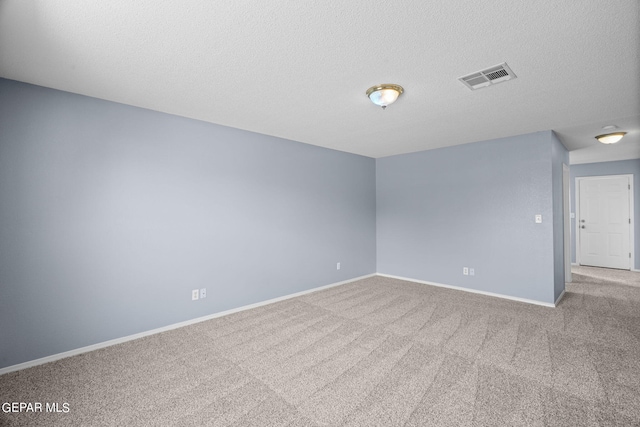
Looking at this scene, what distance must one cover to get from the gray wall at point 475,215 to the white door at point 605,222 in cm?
302

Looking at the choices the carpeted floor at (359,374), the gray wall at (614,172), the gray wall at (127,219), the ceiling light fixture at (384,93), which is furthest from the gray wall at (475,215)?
the gray wall at (614,172)

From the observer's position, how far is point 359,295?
455 centimetres

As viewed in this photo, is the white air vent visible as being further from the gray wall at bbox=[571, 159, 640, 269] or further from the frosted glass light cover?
the gray wall at bbox=[571, 159, 640, 269]

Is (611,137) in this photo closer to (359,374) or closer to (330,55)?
(330,55)

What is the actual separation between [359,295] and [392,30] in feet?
12.4

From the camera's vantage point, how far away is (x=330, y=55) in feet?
6.82

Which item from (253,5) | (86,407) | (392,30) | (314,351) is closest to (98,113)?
(253,5)

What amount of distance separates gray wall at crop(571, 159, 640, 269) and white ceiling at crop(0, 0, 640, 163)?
395cm

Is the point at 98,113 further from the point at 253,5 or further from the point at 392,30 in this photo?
the point at 392,30

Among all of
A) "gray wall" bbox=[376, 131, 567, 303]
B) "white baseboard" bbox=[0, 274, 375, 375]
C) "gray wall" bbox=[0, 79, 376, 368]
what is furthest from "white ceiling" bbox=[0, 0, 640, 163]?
"white baseboard" bbox=[0, 274, 375, 375]

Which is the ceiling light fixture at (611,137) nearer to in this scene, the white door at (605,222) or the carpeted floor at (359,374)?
the carpeted floor at (359,374)

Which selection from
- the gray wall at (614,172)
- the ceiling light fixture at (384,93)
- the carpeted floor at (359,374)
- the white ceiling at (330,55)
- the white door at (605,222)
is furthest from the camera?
the white door at (605,222)

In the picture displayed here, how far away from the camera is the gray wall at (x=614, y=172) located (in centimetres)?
604

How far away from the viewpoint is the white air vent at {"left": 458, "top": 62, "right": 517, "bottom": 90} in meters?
2.27
